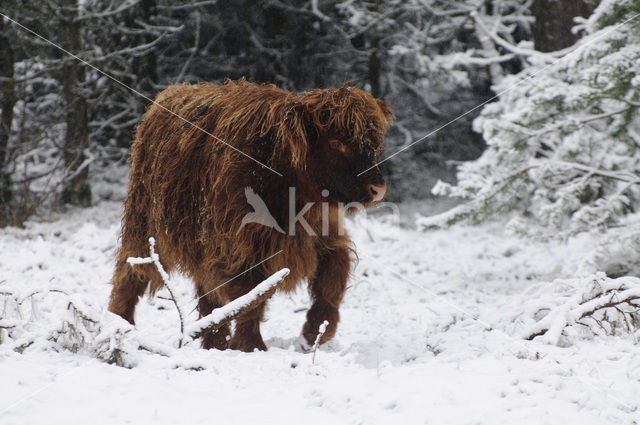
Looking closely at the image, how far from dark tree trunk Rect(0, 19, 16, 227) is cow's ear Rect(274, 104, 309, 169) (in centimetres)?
731

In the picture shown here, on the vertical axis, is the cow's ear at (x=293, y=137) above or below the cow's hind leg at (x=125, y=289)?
above

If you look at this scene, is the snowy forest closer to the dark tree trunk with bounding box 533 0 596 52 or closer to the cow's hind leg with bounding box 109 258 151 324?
the dark tree trunk with bounding box 533 0 596 52

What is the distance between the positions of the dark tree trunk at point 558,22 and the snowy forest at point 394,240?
29 millimetres

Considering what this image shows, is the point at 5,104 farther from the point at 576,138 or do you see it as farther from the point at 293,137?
the point at 576,138

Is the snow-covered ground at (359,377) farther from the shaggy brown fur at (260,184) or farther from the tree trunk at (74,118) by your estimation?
the tree trunk at (74,118)

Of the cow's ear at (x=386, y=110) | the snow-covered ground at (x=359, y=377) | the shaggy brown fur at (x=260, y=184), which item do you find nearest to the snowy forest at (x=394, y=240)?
the snow-covered ground at (x=359, y=377)

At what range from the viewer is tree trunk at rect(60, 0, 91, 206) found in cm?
1009

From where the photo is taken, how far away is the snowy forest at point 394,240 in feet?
8.29

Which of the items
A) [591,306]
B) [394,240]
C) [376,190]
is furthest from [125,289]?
[394,240]

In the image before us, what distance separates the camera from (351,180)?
3.64m

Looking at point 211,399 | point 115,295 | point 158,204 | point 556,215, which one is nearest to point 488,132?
point 556,215

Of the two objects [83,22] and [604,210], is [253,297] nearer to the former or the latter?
[604,210]

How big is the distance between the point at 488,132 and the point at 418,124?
7.32 m

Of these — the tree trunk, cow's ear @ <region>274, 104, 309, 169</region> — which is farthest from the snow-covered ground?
the tree trunk
